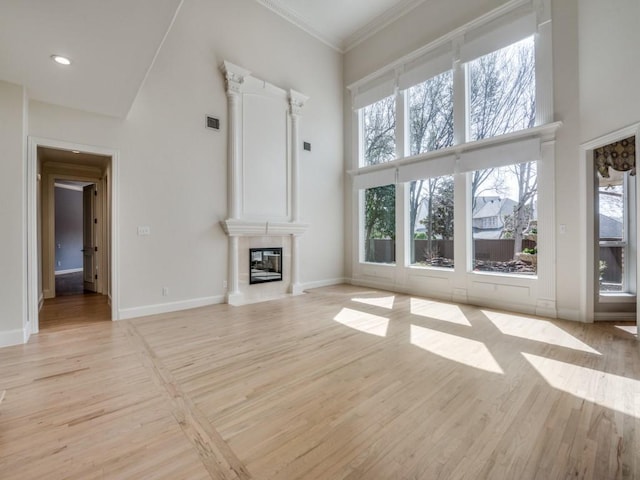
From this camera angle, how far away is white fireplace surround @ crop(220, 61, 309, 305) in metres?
Answer: 5.37

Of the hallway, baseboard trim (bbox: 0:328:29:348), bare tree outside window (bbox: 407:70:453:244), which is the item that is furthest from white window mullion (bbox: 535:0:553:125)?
baseboard trim (bbox: 0:328:29:348)

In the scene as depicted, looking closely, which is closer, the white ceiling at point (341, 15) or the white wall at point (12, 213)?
the white wall at point (12, 213)

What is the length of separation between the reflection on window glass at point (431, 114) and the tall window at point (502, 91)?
395 mm

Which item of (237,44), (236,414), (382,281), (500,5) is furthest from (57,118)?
(500,5)

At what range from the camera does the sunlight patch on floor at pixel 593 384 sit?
2.12m

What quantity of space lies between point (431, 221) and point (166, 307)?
16.2ft

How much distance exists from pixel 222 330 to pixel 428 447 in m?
2.82

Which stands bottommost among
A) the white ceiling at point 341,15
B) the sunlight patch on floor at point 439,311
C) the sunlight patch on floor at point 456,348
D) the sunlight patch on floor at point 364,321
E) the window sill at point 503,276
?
the sunlight patch on floor at point 456,348

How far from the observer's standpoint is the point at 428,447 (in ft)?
5.52

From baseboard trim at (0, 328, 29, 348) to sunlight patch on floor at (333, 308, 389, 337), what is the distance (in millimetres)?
3689

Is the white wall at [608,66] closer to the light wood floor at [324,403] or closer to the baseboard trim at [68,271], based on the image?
the light wood floor at [324,403]

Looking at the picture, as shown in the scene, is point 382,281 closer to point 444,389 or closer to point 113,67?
point 444,389

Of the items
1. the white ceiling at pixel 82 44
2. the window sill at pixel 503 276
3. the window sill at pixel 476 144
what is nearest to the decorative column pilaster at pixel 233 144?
the white ceiling at pixel 82 44

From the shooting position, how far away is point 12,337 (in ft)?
10.9
